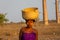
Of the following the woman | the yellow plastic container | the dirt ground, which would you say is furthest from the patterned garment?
the dirt ground

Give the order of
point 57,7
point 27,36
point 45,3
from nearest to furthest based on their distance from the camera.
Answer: point 27,36
point 45,3
point 57,7

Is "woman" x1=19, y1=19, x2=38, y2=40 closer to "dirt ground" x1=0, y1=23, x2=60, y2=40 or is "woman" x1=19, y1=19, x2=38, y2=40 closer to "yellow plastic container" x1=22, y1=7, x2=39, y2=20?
"yellow plastic container" x1=22, y1=7, x2=39, y2=20

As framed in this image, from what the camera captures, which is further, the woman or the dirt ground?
the dirt ground

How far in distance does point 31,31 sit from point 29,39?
18cm

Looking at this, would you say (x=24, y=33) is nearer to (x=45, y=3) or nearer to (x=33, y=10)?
(x=33, y=10)

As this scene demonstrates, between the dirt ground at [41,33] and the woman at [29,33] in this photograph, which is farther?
the dirt ground at [41,33]

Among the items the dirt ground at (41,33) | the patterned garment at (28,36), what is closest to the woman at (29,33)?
the patterned garment at (28,36)

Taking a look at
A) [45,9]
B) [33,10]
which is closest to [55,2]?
[45,9]

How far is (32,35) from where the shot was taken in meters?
6.05

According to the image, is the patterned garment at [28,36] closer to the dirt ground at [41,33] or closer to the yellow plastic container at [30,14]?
the yellow plastic container at [30,14]

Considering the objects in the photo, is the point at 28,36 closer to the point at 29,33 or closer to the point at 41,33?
the point at 29,33

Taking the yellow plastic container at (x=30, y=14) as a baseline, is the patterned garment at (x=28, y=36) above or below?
below

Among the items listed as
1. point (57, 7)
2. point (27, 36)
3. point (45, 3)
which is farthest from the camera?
point (57, 7)

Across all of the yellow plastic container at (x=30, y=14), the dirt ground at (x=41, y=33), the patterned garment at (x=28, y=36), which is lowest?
the dirt ground at (x=41, y=33)
